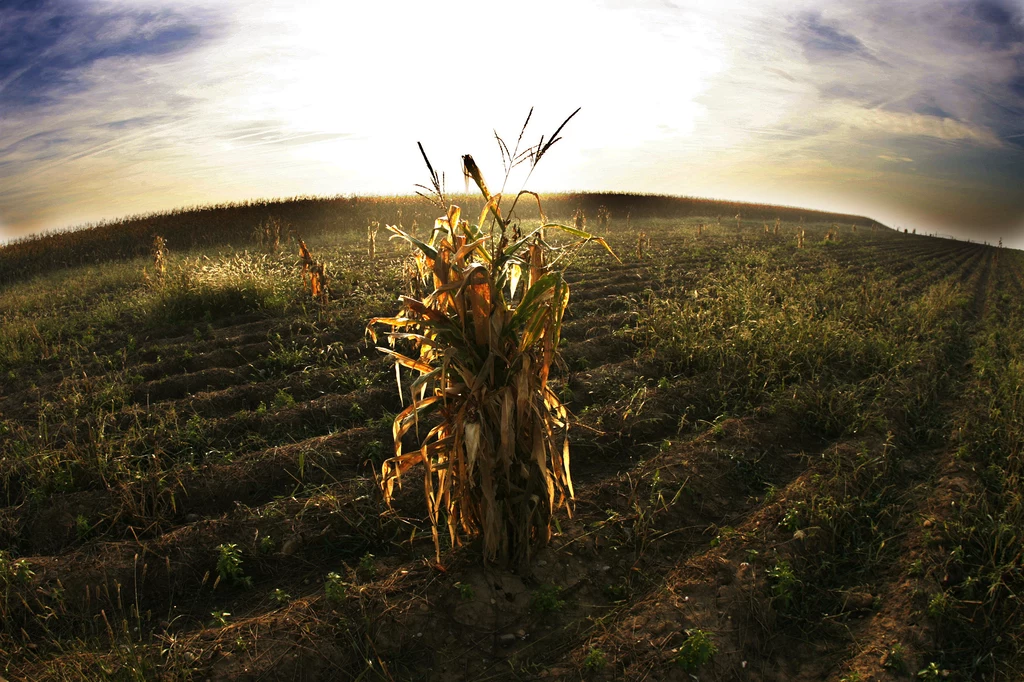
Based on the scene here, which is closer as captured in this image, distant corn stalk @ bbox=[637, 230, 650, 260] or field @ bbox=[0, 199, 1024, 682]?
field @ bbox=[0, 199, 1024, 682]

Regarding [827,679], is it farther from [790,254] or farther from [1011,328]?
[790,254]

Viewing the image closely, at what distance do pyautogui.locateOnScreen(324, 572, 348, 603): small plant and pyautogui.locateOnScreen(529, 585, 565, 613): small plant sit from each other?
918 millimetres

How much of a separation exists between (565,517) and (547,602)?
708 mm

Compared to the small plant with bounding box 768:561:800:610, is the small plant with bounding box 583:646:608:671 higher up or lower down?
lower down

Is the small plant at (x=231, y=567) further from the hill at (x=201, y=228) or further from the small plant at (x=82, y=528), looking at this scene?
the hill at (x=201, y=228)

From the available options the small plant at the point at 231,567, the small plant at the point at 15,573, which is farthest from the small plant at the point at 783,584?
the small plant at the point at 15,573

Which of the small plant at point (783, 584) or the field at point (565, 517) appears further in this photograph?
the small plant at point (783, 584)

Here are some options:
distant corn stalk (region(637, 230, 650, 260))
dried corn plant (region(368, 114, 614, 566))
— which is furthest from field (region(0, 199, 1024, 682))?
distant corn stalk (region(637, 230, 650, 260))

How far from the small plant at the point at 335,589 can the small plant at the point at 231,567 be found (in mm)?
558

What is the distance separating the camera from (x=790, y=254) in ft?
50.5

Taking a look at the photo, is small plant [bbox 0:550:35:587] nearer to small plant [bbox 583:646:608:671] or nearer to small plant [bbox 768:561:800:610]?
small plant [bbox 583:646:608:671]

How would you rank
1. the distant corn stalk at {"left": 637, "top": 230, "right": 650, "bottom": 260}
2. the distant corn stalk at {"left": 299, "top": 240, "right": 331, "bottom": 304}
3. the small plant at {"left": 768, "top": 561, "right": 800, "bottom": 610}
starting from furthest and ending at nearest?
1. the distant corn stalk at {"left": 637, "top": 230, "right": 650, "bottom": 260}
2. the distant corn stalk at {"left": 299, "top": 240, "right": 331, "bottom": 304}
3. the small plant at {"left": 768, "top": 561, "right": 800, "bottom": 610}

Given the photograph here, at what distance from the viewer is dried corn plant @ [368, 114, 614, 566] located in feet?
8.81

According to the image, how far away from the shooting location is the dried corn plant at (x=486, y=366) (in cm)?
269
